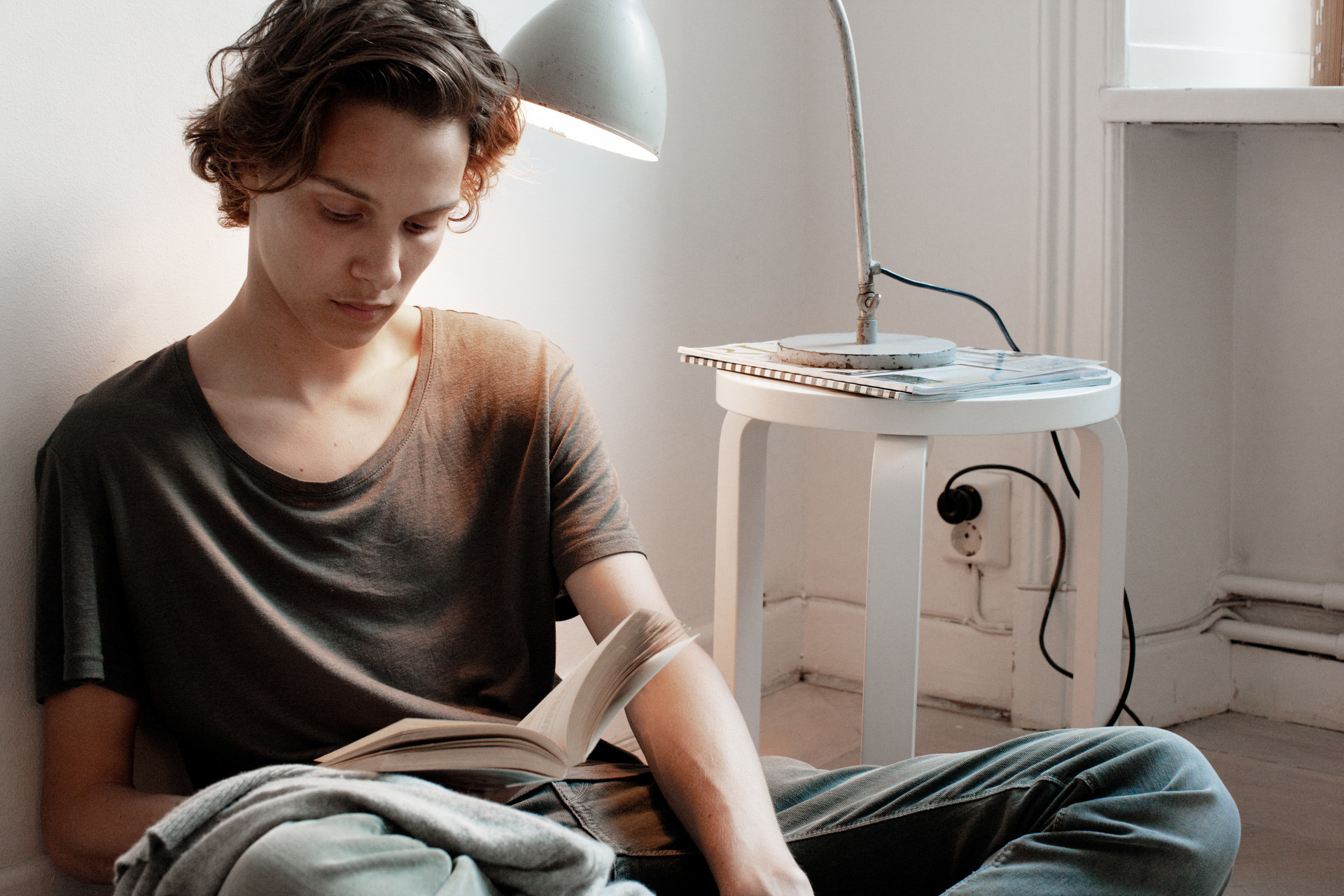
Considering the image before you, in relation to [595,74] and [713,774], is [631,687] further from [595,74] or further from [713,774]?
[595,74]

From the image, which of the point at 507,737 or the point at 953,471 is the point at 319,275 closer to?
the point at 507,737

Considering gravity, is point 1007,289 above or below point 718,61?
below

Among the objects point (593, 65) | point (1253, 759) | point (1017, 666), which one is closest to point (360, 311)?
point (593, 65)

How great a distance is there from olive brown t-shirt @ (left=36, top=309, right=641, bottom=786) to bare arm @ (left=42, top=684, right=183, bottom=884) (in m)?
0.02

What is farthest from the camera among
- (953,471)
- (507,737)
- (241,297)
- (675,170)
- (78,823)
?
(953,471)

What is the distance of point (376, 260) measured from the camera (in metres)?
0.82

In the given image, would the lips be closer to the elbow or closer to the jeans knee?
the elbow

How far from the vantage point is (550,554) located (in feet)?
3.26

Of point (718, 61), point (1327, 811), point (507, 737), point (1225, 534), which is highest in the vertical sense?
point (718, 61)

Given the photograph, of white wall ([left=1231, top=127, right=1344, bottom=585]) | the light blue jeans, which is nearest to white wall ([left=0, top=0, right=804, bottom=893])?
the light blue jeans

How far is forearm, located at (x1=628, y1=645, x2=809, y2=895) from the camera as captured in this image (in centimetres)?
76

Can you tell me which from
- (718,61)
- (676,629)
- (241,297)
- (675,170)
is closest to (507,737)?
(676,629)

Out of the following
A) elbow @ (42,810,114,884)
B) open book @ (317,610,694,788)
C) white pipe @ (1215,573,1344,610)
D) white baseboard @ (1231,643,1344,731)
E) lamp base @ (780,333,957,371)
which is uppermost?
lamp base @ (780,333,957,371)

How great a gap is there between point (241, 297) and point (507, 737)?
1.52 feet
